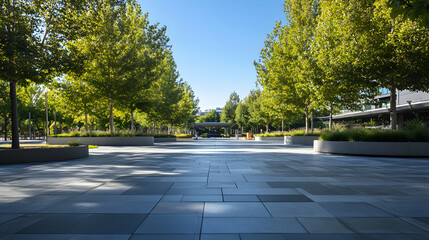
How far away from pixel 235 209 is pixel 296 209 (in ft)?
3.16

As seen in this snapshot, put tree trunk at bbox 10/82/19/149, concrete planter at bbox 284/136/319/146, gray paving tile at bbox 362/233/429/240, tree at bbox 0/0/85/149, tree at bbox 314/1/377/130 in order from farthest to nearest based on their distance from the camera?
concrete planter at bbox 284/136/319/146
tree at bbox 314/1/377/130
tree trunk at bbox 10/82/19/149
tree at bbox 0/0/85/149
gray paving tile at bbox 362/233/429/240

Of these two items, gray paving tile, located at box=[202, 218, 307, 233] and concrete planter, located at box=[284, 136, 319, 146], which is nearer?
gray paving tile, located at box=[202, 218, 307, 233]

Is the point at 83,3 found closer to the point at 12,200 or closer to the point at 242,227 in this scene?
the point at 12,200

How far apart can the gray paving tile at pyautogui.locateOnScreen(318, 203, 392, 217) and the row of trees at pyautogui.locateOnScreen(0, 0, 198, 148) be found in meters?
11.5

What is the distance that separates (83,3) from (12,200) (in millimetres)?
11056

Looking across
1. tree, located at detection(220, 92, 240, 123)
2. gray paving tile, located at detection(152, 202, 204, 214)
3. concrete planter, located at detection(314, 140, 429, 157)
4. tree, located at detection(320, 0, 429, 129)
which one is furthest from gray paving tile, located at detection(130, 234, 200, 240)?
tree, located at detection(220, 92, 240, 123)

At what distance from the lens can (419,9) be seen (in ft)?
11.3

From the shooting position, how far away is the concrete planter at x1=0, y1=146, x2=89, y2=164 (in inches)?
407

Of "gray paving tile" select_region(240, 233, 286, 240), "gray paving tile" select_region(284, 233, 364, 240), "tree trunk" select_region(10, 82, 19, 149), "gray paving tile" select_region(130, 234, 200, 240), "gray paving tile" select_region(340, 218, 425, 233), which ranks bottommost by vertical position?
"gray paving tile" select_region(340, 218, 425, 233)

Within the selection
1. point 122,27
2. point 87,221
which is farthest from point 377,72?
point 122,27

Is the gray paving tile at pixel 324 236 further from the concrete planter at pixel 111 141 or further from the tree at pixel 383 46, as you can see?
the concrete planter at pixel 111 141

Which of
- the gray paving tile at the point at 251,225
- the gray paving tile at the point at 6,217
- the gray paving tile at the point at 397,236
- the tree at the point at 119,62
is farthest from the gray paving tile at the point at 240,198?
the tree at the point at 119,62

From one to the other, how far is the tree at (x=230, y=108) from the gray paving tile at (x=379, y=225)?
6626cm

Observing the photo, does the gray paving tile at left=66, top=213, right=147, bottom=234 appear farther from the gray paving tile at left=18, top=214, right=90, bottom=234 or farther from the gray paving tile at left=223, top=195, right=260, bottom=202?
the gray paving tile at left=223, top=195, right=260, bottom=202
